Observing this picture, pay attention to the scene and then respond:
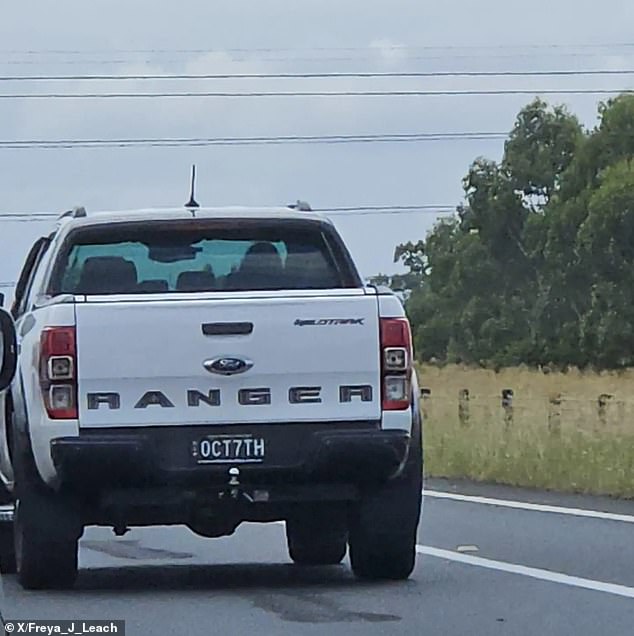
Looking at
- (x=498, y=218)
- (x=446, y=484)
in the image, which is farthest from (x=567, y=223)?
(x=446, y=484)

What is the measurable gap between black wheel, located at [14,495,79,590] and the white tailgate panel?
73 cm

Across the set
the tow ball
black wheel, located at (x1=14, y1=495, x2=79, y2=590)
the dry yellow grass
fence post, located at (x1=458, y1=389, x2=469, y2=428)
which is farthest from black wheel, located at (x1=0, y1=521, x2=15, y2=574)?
fence post, located at (x1=458, y1=389, x2=469, y2=428)

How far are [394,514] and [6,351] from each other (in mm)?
5185

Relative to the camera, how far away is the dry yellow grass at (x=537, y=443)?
19.1 m

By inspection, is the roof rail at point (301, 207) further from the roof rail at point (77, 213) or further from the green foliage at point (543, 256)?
the green foliage at point (543, 256)

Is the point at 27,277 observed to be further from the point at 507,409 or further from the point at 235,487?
the point at 507,409

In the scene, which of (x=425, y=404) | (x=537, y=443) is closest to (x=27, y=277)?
(x=537, y=443)

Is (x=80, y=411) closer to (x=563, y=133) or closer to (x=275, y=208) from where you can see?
(x=275, y=208)

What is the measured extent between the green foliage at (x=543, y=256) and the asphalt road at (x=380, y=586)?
146ft

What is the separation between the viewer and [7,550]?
12.6m

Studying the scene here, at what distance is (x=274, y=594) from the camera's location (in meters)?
11.4

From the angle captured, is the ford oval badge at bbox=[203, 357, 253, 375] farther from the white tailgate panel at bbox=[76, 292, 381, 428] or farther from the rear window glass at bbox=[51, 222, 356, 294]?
the rear window glass at bbox=[51, 222, 356, 294]

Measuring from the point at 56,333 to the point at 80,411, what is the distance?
1.33 ft

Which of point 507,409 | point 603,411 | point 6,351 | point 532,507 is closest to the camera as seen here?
point 6,351
